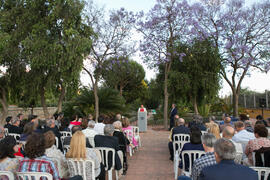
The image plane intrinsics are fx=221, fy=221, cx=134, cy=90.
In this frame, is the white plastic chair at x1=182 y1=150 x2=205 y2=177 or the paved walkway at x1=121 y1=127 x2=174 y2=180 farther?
the paved walkway at x1=121 y1=127 x2=174 y2=180

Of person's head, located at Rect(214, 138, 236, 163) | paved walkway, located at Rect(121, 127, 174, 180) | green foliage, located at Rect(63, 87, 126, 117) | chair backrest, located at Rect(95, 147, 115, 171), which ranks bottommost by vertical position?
paved walkway, located at Rect(121, 127, 174, 180)

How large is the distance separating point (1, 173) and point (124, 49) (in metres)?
12.2

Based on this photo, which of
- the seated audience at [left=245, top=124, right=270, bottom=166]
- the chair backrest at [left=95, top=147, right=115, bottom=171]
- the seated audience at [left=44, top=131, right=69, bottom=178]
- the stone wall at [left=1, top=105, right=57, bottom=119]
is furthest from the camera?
the stone wall at [left=1, top=105, right=57, bottom=119]

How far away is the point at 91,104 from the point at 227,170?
13714 millimetres

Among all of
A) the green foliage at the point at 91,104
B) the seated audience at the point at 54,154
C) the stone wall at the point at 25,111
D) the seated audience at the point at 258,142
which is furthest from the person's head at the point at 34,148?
the stone wall at the point at 25,111

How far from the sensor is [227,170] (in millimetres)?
1891

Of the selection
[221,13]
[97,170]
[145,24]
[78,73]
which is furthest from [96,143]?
[221,13]

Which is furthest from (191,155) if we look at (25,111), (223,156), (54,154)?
(25,111)

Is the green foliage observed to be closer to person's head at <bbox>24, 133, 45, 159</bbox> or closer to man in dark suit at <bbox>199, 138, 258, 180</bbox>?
person's head at <bbox>24, 133, 45, 159</bbox>

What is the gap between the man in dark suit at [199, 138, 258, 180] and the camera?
1846 mm

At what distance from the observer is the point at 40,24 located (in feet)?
37.7

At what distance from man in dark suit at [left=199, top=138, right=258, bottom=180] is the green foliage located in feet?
42.0

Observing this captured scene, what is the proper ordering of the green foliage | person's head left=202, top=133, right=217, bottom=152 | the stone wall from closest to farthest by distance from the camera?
person's head left=202, top=133, right=217, bottom=152 → the green foliage → the stone wall

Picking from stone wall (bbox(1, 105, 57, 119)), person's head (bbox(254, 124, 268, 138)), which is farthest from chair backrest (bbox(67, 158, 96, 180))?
stone wall (bbox(1, 105, 57, 119))
